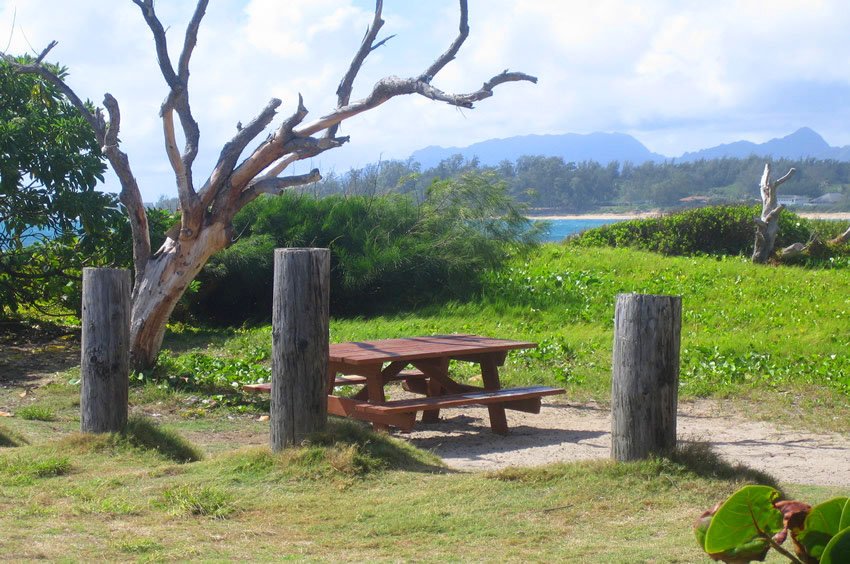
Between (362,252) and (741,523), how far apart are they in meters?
13.4

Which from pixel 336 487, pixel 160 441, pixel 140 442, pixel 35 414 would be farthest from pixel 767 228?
pixel 336 487

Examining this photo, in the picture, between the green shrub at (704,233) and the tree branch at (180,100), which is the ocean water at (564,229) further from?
the tree branch at (180,100)

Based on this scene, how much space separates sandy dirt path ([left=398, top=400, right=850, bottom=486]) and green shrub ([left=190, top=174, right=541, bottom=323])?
5939 mm

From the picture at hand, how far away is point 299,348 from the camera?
19.1 feet

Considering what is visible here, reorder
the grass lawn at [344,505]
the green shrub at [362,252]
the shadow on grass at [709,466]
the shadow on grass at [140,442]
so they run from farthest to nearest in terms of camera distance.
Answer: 1. the green shrub at [362,252]
2. the shadow on grass at [140,442]
3. the shadow on grass at [709,466]
4. the grass lawn at [344,505]

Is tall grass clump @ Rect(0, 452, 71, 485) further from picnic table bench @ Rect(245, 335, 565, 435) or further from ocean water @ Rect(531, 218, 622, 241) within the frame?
ocean water @ Rect(531, 218, 622, 241)

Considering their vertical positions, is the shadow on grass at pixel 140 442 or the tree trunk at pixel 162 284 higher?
the tree trunk at pixel 162 284

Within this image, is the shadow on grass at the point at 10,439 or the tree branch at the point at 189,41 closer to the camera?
the shadow on grass at the point at 10,439

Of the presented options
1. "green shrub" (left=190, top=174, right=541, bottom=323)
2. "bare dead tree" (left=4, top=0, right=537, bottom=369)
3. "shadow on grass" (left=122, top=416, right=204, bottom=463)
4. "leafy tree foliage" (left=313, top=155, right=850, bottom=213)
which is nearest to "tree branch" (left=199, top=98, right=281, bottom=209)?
"bare dead tree" (left=4, top=0, right=537, bottom=369)

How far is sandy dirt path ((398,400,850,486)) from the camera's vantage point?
6.84m

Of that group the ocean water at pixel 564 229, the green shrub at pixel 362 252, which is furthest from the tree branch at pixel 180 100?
the ocean water at pixel 564 229

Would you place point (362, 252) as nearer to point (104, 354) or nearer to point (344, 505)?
point (104, 354)

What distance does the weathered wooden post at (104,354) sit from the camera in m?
6.64

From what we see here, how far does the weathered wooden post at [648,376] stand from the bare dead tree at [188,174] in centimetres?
487
